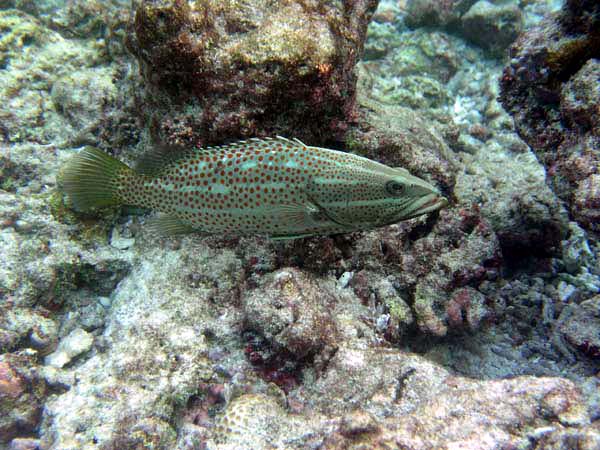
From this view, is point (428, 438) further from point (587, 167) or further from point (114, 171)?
point (114, 171)

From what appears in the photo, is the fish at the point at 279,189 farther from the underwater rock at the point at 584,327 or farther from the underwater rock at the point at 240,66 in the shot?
the underwater rock at the point at 584,327

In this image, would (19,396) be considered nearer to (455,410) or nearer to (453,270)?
(455,410)

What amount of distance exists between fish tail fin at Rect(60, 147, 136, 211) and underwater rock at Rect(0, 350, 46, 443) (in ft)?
6.51

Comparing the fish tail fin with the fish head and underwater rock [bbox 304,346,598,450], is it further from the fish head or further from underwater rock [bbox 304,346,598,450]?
underwater rock [bbox 304,346,598,450]

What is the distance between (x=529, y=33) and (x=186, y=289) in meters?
5.20

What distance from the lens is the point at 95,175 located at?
3.82 metres

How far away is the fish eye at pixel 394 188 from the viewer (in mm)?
3350

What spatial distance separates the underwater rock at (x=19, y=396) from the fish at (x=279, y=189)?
2.38 meters

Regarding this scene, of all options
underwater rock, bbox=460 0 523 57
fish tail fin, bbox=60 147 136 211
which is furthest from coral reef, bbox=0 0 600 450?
underwater rock, bbox=460 0 523 57

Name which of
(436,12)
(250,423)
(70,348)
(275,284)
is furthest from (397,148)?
(436,12)

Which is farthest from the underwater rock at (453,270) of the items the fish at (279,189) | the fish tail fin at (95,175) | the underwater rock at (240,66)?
the fish tail fin at (95,175)

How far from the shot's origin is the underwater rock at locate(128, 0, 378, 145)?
3439 mm

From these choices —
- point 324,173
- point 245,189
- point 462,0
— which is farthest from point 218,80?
point 462,0

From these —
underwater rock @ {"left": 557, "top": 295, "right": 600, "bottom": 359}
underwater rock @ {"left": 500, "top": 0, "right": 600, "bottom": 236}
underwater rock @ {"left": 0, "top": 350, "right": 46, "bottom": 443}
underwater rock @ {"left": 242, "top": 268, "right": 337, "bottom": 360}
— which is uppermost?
underwater rock @ {"left": 500, "top": 0, "right": 600, "bottom": 236}
